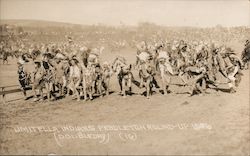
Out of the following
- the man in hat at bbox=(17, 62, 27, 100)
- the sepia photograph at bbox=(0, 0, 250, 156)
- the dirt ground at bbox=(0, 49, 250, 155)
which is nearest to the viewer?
the dirt ground at bbox=(0, 49, 250, 155)

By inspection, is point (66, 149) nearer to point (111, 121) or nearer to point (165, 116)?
point (111, 121)

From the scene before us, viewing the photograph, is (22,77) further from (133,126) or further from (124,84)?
(133,126)

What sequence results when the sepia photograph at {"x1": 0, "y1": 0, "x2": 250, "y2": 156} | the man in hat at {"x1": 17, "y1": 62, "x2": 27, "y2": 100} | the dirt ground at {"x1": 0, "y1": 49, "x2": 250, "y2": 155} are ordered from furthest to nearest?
the man in hat at {"x1": 17, "y1": 62, "x2": 27, "y2": 100}
the sepia photograph at {"x1": 0, "y1": 0, "x2": 250, "y2": 156}
the dirt ground at {"x1": 0, "y1": 49, "x2": 250, "y2": 155}

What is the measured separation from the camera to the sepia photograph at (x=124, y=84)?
9.44m

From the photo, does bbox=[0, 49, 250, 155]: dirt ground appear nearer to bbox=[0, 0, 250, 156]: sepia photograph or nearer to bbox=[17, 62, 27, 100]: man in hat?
bbox=[0, 0, 250, 156]: sepia photograph

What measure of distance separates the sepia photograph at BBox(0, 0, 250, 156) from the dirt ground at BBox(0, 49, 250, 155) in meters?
0.02

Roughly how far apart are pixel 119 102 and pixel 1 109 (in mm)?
3200

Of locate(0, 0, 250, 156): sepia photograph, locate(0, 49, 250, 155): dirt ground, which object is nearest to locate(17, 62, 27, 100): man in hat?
locate(0, 0, 250, 156): sepia photograph

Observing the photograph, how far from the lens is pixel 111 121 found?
10.3 m

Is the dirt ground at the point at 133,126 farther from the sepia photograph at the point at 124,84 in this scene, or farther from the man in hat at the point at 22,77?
the man in hat at the point at 22,77

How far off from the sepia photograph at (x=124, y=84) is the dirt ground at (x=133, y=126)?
0.08 feet

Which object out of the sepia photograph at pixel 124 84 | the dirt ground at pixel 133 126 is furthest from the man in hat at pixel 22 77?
the dirt ground at pixel 133 126

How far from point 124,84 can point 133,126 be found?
2.59 m

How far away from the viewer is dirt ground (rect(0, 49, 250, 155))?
908cm
